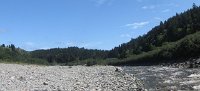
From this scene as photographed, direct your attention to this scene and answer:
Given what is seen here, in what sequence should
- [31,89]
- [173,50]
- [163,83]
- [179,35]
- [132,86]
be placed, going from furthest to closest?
[179,35]
[173,50]
[163,83]
[132,86]
[31,89]

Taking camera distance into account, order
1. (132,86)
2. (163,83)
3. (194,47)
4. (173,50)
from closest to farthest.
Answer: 1. (132,86)
2. (163,83)
3. (194,47)
4. (173,50)

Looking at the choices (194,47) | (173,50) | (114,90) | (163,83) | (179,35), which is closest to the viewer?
(114,90)

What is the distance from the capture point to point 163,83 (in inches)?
1736

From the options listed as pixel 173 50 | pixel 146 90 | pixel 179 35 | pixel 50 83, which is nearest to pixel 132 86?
pixel 146 90

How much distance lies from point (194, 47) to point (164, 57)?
64.1 ft

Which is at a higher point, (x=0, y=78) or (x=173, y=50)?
(x=173, y=50)

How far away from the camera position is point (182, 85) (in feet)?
137

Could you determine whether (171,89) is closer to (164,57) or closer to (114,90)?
(114,90)

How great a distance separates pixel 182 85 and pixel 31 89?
15.2m

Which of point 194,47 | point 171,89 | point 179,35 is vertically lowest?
point 171,89

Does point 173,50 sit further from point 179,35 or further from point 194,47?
point 179,35

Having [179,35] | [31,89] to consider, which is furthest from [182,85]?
[179,35]

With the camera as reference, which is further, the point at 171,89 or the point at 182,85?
the point at 182,85

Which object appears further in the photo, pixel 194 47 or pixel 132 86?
pixel 194 47
